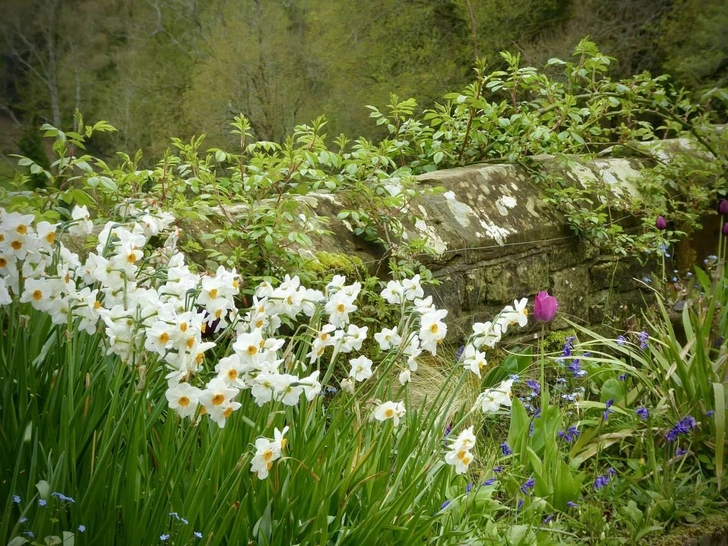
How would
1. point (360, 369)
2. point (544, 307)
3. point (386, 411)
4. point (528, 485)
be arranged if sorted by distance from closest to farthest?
1. point (386, 411)
2. point (360, 369)
3. point (528, 485)
4. point (544, 307)

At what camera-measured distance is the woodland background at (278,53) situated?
574 inches

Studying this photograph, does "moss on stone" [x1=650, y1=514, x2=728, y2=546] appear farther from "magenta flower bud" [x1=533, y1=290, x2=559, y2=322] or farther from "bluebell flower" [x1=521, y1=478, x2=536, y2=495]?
"magenta flower bud" [x1=533, y1=290, x2=559, y2=322]

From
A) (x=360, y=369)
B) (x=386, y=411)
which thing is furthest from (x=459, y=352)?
(x=386, y=411)

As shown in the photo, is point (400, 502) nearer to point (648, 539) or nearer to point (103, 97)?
point (648, 539)

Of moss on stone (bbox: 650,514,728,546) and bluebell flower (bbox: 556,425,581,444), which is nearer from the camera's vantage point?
moss on stone (bbox: 650,514,728,546)

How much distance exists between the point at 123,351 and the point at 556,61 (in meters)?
3.78

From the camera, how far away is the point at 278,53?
1791 cm

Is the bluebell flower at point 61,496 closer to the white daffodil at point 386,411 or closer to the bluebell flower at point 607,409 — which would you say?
the white daffodil at point 386,411

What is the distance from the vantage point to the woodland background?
14.6 meters

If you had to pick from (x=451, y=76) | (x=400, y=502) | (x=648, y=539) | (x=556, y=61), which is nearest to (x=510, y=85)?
(x=556, y=61)

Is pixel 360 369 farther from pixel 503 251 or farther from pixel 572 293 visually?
pixel 572 293

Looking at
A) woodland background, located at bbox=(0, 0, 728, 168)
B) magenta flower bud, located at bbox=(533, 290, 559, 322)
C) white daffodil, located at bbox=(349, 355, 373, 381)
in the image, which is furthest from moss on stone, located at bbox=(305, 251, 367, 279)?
woodland background, located at bbox=(0, 0, 728, 168)

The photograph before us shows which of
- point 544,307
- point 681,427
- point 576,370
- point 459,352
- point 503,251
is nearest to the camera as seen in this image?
point 681,427

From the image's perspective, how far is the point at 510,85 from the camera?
4.34 metres
